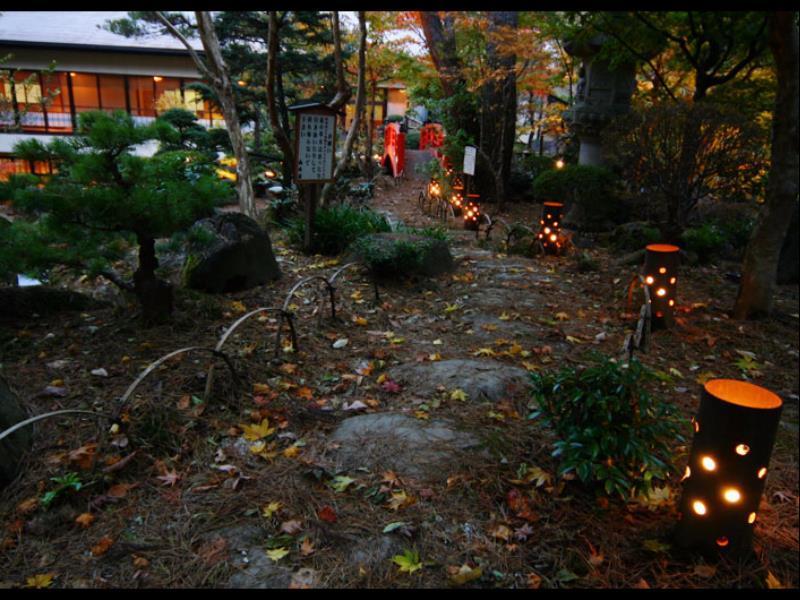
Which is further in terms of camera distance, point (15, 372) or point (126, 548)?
point (15, 372)

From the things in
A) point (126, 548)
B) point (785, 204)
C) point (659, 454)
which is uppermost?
point (785, 204)

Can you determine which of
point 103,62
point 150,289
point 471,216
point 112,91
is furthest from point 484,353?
point 112,91

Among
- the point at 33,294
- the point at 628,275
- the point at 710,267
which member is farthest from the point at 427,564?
the point at 710,267

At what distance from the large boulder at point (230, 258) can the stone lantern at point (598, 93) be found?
9192 millimetres

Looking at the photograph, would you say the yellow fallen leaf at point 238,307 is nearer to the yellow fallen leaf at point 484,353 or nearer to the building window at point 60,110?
the yellow fallen leaf at point 484,353

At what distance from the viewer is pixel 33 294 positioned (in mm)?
6133

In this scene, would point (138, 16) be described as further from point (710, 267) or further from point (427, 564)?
point (427, 564)

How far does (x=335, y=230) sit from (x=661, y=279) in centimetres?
533

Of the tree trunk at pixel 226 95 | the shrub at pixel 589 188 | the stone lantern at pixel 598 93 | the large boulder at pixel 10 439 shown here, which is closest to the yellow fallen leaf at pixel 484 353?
the large boulder at pixel 10 439

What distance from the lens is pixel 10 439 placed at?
137 inches

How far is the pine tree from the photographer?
16.0 ft

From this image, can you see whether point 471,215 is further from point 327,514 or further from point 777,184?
point 327,514

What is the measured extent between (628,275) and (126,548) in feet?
27.1
